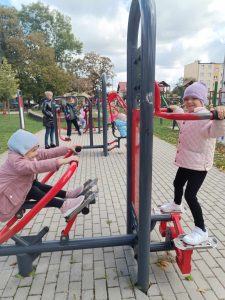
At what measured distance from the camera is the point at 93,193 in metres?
2.32

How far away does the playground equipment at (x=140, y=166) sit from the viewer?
1688 millimetres

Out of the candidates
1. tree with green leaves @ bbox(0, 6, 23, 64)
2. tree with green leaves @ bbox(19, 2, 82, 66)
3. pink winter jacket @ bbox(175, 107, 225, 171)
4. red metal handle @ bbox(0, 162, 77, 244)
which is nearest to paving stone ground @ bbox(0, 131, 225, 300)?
red metal handle @ bbox(0, 162, 77, 244)

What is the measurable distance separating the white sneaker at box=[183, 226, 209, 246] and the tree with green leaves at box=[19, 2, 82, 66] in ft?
151

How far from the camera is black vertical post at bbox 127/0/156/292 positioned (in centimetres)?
165

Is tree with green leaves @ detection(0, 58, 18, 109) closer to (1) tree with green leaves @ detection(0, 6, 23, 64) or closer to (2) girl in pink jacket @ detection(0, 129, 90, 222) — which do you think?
(1) tree with green leaves @ detection(0, 6, 23, 64)

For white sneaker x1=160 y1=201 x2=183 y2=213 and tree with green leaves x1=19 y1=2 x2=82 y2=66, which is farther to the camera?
tree with green leaves x1=19 y1=2 x2=82 y2=66

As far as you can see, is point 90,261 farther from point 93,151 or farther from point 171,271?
point 93,151

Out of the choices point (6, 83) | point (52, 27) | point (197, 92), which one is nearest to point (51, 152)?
point (197, 92)

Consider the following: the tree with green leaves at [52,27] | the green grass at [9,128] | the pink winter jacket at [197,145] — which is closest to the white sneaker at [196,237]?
the pink winter jacket at [197,145]

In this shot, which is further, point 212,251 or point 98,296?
point 212,251

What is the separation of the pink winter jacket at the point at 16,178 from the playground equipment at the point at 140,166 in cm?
18

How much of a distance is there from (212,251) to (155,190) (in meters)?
1.86

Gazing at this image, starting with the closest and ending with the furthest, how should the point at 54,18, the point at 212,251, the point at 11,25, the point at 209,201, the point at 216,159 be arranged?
the point at 212,251 → the point at 209,201 → the point at 216,159 → the point at 11,25 → the point at 54,18

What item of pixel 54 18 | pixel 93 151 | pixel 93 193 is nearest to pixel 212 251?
pixel 93 193
